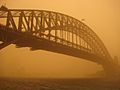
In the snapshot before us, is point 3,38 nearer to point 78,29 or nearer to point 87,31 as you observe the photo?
point 78,29

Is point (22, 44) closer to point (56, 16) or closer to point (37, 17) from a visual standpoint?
point (37, 17)

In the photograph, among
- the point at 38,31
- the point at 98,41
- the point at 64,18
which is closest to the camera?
the point at 38,31

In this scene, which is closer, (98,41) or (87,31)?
(87,31)

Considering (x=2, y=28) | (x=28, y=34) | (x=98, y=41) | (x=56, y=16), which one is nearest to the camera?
(x=2, y=28)

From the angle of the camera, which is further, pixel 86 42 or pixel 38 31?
pixel 86 42

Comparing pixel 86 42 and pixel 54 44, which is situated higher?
pixel 86 42

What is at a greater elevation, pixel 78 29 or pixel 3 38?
pixel 78 29

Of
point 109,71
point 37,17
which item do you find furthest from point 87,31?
point 37,17

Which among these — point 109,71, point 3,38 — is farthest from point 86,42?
point 3,38

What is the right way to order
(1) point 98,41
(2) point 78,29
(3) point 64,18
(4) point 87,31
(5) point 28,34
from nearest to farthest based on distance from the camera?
(5) point 28,34 → (3) point 64,18 → (2) point 78,29 → (4) point 87,31 → (1) point 98,41
